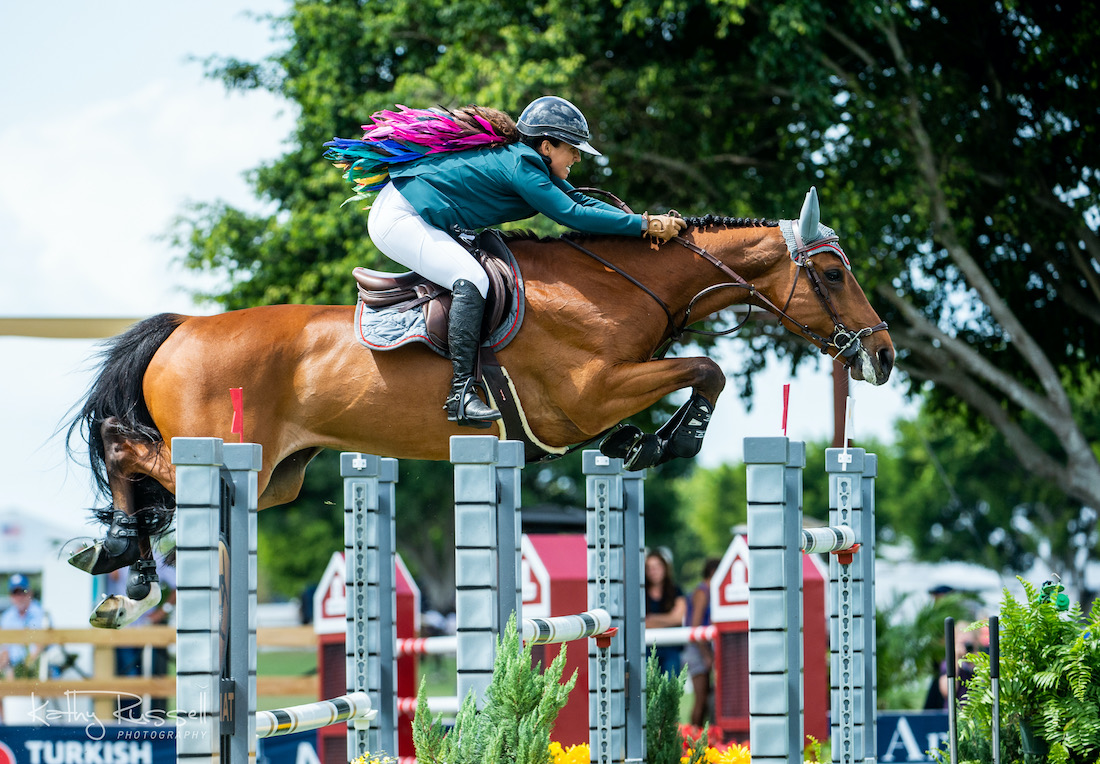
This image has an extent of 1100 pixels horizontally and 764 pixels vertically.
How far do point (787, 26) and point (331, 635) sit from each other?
6558 mm

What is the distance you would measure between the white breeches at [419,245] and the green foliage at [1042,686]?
273 centimetres

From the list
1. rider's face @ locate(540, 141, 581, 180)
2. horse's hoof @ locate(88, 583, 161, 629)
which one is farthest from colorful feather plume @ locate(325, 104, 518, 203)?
horse's hoof @ locate(88, 583, 161, 629)

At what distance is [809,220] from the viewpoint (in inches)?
174

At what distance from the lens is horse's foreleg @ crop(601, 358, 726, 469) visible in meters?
4.14

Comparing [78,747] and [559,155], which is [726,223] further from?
[78,747]

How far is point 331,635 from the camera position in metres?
8.20

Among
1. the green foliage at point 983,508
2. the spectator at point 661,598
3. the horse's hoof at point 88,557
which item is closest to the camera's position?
the horse's hoof at point 88,557

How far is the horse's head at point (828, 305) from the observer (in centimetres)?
444

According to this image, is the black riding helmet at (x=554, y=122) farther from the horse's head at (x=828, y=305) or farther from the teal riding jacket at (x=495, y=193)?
the horse's head at (x=828, y=305)

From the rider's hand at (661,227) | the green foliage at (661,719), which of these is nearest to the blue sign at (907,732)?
the green foliage at (661,719)

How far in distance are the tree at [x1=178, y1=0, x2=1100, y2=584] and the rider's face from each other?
6.75 metres

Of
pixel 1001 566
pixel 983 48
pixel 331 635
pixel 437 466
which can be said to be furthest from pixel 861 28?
pixel 1001 566

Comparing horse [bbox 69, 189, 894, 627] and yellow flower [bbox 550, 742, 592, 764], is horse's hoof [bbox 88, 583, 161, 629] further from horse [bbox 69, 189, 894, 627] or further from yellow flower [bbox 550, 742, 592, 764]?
yellow flower [bbox 550, 742, 592, 764]

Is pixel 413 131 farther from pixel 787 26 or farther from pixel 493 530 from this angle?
pixel 787 26
